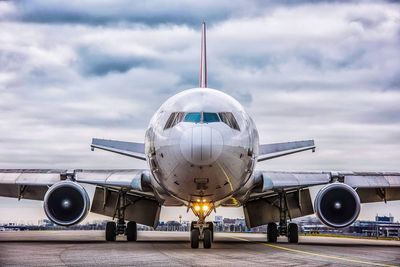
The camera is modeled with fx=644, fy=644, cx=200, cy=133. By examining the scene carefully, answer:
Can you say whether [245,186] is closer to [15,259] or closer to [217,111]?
Answer: [217,111]

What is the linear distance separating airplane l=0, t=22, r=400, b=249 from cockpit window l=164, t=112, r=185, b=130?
0.04 meters

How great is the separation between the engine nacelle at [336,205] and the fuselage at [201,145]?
395 cm

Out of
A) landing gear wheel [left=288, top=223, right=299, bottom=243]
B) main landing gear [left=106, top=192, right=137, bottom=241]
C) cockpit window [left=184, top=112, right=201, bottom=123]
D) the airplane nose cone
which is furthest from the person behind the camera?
main landing gear [left=106, top=192, right=137, bottom=241]

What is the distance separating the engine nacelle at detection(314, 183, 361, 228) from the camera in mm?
→ 21125

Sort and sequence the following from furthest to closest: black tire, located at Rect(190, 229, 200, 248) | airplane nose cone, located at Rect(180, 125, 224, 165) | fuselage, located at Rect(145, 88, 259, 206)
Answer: black tire, located at Rect(190, 229, 200, 248), fuselage, located at Rect(145, 88, 259, 206), airplane nose cone, located at Rect(180, 125, 224, 165)

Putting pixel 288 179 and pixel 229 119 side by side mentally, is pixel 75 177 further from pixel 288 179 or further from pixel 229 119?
pixel 229 119

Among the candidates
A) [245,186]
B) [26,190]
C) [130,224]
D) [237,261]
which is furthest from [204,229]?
[26,190]

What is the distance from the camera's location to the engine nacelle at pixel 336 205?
69.3 ft

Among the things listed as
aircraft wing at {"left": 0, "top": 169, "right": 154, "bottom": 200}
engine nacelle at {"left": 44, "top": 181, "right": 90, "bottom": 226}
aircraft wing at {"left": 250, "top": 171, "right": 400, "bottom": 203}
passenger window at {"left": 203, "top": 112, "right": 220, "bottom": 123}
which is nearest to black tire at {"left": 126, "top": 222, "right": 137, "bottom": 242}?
aircraft wing at {"left": 0, "top": 169, "right": 154, "bottom": 200}

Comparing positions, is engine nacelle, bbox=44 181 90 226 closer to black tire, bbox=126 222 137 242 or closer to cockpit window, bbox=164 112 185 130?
black tire, bbox=126 222 137 242

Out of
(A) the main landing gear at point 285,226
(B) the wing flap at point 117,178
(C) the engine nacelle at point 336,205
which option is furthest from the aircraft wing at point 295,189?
(B) the wing flap at point 117,178

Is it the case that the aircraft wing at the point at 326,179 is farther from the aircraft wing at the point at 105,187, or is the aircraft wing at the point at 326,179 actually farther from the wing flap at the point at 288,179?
the aircraft wing at the point at 105,187

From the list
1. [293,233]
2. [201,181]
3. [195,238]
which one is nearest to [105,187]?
[195,238]

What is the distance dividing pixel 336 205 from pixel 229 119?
6.32m
